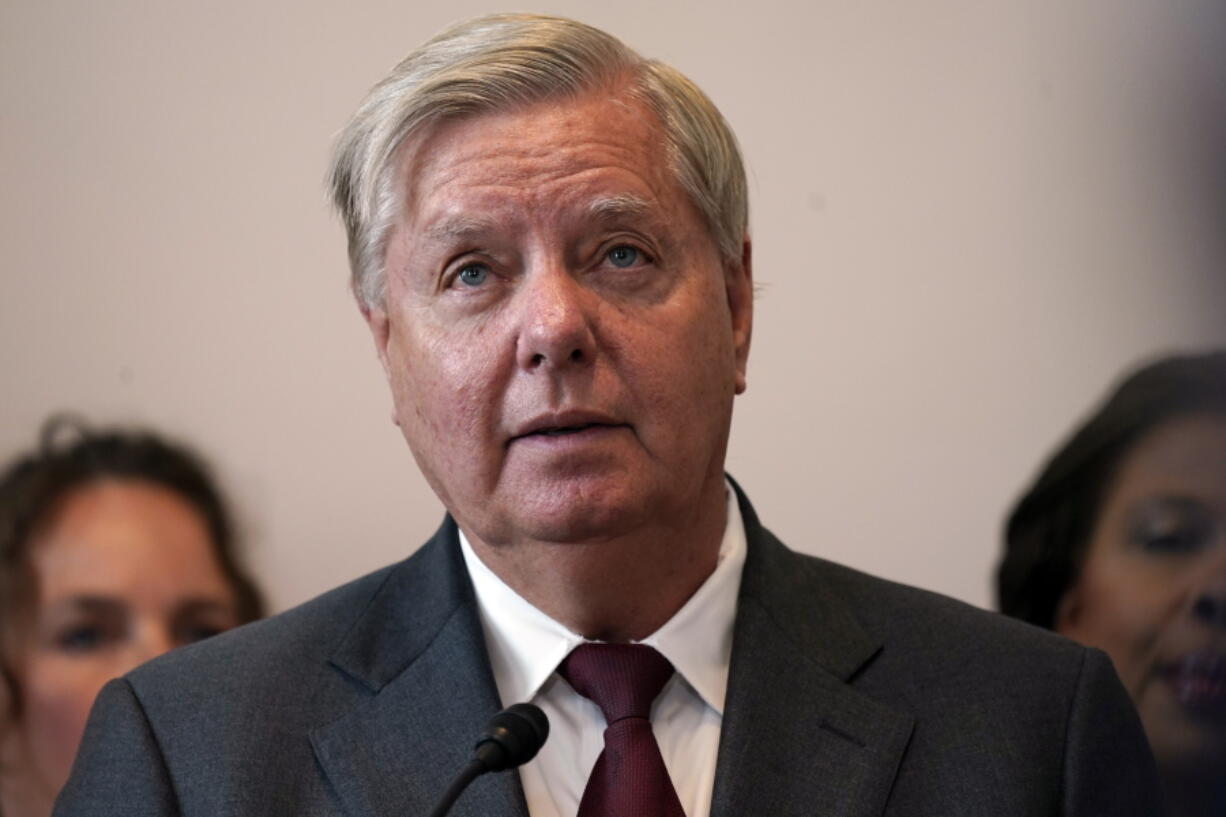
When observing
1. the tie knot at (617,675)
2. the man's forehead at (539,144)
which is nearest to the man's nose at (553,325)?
the man's forehead at (539,144)

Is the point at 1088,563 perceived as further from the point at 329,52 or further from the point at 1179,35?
the point at 329,52

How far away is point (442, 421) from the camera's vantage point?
1.83 m

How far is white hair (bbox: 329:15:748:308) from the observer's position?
185 cm

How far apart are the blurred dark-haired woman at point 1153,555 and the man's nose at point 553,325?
102 cm

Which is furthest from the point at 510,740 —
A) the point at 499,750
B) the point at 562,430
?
the point at 562,430

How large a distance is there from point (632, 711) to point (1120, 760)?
0.63 m

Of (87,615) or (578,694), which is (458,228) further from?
(87,615)

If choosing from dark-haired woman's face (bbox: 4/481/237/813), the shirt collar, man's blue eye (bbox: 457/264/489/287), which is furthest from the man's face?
dark-haired woman's face (bbox: 4/481/237/813)

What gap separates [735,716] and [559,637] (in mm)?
241

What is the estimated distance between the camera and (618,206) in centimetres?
183

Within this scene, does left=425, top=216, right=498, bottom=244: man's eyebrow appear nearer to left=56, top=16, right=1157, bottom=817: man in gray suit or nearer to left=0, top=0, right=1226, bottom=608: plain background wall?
left=56, top=16, right=1157, bottom=817: man in gray suit

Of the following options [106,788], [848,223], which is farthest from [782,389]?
[106,788]

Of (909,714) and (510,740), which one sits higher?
(510,740)

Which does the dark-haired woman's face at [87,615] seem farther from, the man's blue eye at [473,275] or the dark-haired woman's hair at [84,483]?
the man's blue eye at [473,275]
